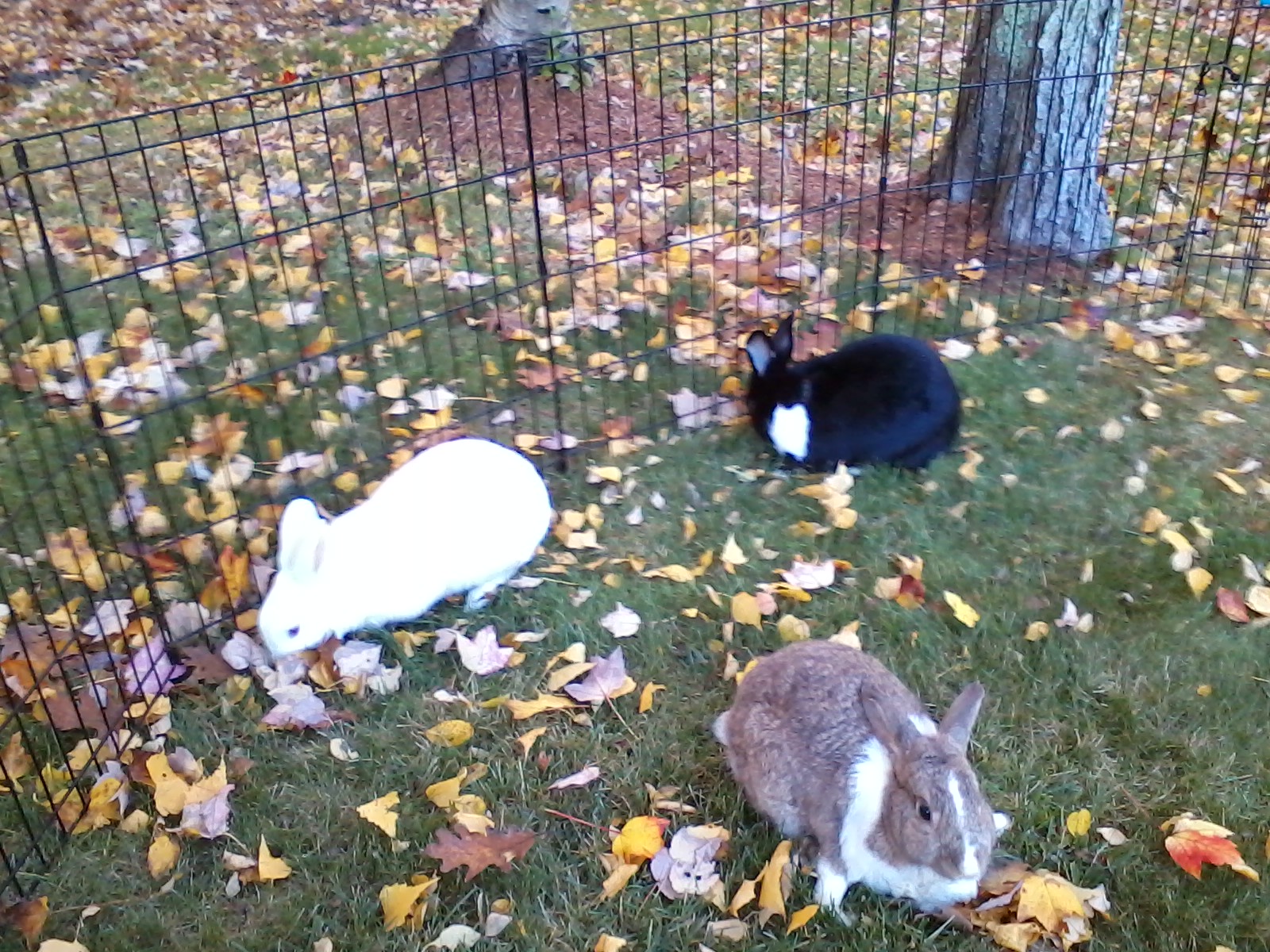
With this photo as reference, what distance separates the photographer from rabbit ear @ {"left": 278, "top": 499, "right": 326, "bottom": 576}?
2955 mm

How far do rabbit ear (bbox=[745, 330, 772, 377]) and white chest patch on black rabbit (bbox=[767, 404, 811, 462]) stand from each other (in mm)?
190

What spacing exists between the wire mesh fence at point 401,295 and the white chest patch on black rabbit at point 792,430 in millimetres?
354

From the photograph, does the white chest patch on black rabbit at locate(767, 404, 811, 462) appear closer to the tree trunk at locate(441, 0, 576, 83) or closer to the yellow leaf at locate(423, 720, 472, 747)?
the yellow leaf at locate(423, 720, 472, 747)

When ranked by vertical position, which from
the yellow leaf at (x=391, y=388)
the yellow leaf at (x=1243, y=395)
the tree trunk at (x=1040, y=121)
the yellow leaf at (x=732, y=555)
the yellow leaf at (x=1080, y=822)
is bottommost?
the yellow leaf at (x=1080, y=822)

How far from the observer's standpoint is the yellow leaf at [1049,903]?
2.35 meters

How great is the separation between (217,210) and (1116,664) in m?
5.05

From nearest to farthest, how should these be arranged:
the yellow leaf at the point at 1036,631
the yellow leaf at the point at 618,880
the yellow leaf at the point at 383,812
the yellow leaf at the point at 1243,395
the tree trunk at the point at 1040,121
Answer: the yellow leaf at the point at 618,880 < the yellow leaf at the point at 383,812 < the yellow leaf at the point at 1036,631 < the yellow leaf at the point at 1243,395 < the tree trunk at the point at 1040,121

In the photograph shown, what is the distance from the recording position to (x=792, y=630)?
3174mm

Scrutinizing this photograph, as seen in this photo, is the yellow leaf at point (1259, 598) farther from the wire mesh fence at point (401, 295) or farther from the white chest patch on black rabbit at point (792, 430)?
the wire mesh fence at point (401, 295)

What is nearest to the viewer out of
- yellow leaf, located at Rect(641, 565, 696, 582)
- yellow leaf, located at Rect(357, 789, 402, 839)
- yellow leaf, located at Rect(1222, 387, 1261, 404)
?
yellow leaf, located at Rect(357, 789, 402, 839)

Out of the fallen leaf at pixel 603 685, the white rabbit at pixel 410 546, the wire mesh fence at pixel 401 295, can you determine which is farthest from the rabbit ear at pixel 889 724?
the wire mesh fence at pixel 401 295

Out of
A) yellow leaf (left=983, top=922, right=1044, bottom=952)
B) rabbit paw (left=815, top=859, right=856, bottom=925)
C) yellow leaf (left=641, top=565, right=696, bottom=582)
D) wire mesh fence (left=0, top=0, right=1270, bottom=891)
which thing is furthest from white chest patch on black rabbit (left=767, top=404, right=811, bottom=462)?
yellow leaf (left=983, top=922, right=1044, bottom=952)

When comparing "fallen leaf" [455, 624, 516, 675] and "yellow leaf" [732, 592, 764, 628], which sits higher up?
"yellow leaf" [732, 592, 764, 628]

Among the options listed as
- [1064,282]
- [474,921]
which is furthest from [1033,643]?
[1064,282]
